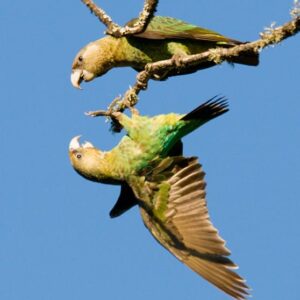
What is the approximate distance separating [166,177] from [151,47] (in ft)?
4.92

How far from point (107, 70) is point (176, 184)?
184 centimetres

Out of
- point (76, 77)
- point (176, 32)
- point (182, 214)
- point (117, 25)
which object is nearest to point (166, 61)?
point (117, 25)

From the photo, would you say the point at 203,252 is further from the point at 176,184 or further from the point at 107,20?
the point at 107,20

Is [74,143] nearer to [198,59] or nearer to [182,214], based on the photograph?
[182,214]

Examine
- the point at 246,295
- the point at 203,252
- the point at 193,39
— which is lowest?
the point at 246,295

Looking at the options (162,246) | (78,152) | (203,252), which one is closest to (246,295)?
(203,252)

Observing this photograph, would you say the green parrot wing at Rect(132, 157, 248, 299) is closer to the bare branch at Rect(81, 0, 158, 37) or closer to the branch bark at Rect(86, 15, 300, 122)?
the branch bark at Rect(86, 15, 300, 122)

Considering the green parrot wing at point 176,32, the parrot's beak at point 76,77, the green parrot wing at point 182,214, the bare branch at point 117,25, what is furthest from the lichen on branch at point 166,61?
the parrot's beak at point 76,77

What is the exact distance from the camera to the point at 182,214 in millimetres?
7250

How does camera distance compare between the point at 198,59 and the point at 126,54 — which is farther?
the point at 126,54

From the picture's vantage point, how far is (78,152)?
775cm

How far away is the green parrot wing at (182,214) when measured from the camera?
271 inches

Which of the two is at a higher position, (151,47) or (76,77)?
(76,77)

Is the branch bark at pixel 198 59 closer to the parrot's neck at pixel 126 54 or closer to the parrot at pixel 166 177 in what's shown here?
the parrot at pixel 166 177
